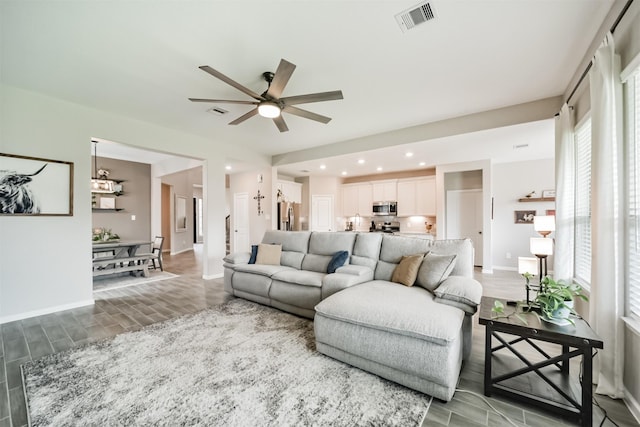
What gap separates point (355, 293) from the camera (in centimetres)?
240

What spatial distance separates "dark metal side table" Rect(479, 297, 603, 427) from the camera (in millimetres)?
1506

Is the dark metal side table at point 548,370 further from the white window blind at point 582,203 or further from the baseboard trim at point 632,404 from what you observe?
the white window blind at point 582,203

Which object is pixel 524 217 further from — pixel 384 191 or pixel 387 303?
pixel 387 303

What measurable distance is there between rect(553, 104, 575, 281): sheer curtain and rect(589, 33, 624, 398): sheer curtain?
45.3 inches

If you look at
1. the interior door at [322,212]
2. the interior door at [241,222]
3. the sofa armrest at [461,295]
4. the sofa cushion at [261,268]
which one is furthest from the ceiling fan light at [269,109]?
the interior door at [322,212]

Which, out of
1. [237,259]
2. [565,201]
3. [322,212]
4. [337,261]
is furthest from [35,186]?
[565,201]

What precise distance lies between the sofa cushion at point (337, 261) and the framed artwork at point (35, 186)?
373cm

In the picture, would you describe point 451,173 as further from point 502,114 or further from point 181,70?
point 181,70

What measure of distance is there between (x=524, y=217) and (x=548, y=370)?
5.34m

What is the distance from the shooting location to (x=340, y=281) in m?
2.86

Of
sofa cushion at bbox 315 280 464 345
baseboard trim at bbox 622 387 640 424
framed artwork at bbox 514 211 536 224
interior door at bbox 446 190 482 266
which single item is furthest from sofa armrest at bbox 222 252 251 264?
framed artwork at bbox 514 211 536 224

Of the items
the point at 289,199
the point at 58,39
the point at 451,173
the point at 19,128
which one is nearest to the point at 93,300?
the point at 19,128

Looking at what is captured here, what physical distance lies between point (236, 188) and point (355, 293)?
6.25 meters

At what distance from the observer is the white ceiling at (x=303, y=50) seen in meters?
2.02
